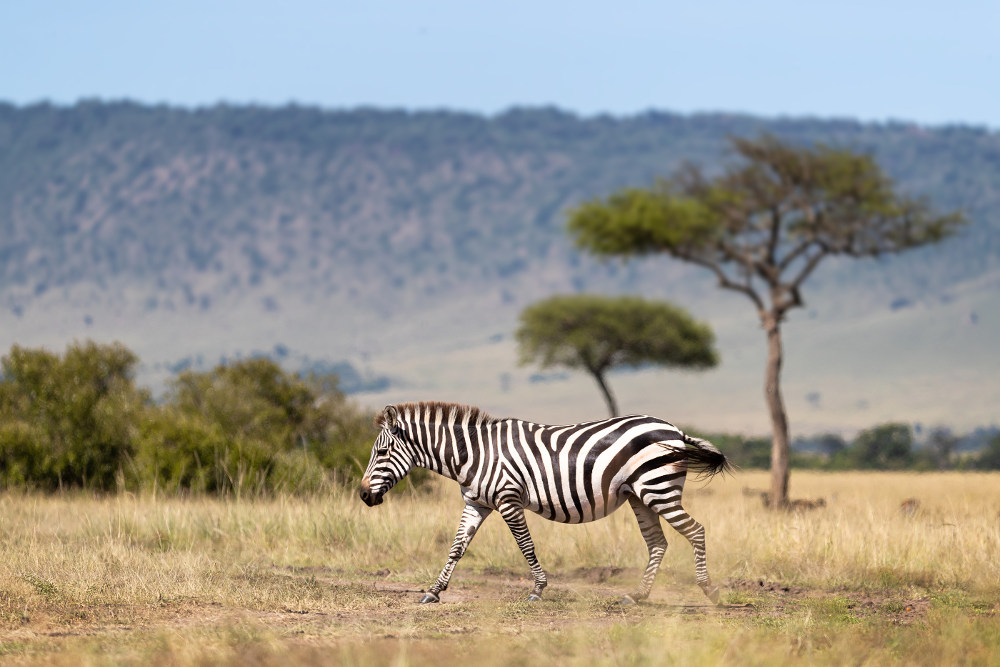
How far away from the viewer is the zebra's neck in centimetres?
1097

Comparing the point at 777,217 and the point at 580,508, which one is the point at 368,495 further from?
the point at 777,217

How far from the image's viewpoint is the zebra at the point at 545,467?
34.9ft

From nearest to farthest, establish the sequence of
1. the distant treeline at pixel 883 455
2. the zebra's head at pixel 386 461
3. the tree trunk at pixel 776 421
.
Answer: the zebra's head at pixel 386 461 < the tree trunk at pixel 776 421 < the distant treeline at pixel 883 455

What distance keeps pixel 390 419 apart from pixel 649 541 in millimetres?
2654

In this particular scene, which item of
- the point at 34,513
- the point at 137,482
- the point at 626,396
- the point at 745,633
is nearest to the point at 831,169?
the point at 137,482

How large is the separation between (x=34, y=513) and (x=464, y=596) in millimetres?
7503

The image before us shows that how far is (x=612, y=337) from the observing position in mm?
51156

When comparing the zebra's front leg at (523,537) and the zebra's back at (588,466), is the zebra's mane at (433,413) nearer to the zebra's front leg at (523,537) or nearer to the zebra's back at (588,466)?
the zebra's back at (588,466)

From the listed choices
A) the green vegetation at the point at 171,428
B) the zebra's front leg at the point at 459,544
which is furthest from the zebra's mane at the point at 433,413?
the green vegetation at the point at 171,428

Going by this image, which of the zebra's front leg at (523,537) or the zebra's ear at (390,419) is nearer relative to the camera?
the zebra's front leg at (523,537)

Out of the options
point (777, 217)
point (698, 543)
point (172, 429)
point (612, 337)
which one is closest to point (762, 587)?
point (698, 543)

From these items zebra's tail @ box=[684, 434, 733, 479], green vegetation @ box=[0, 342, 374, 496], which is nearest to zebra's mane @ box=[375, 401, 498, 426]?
zebra's tail @ box=[684, 434, 733, 479]

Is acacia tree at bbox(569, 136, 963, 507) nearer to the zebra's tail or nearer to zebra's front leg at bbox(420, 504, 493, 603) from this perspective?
the zebra's tail

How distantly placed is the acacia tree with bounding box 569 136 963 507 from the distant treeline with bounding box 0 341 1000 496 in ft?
37.7
